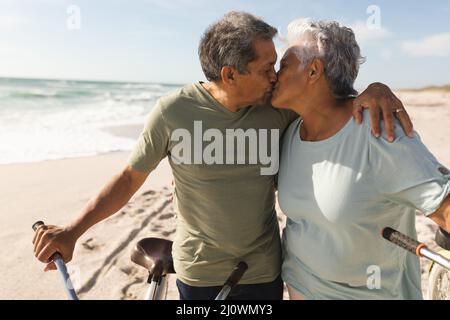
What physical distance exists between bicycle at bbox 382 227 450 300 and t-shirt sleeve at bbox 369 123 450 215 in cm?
12

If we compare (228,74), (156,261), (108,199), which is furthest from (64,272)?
(228,74)

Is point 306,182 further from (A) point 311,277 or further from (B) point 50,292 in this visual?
(B) point 50,292

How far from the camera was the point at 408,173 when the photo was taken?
4.92 ft

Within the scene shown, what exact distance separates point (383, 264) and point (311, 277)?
0.94 ft

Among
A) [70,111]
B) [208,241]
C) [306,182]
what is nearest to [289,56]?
[306,182]

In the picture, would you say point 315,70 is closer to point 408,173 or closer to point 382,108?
point 382,108

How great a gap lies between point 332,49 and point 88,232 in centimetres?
392

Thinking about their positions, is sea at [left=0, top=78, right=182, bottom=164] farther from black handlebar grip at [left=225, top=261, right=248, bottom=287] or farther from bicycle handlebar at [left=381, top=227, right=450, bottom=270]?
bicycle handlebar at [left=381, top=227, right=450, bottom=270]

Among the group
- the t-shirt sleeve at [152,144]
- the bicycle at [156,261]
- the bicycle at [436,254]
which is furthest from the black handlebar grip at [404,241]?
the bicycle at [156,261]

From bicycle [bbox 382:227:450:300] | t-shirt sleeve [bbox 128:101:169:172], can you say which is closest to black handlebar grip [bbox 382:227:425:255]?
bicycle [bbox 382:227:450:300]

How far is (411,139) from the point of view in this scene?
152cm

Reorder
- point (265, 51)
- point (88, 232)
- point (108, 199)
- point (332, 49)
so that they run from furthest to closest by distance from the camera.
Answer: point (88, 232) → point (108, 199) → point (265, 51) → point (332, 49)

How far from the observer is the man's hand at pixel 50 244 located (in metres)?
1.82

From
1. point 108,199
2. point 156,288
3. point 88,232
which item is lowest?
point 88,232
